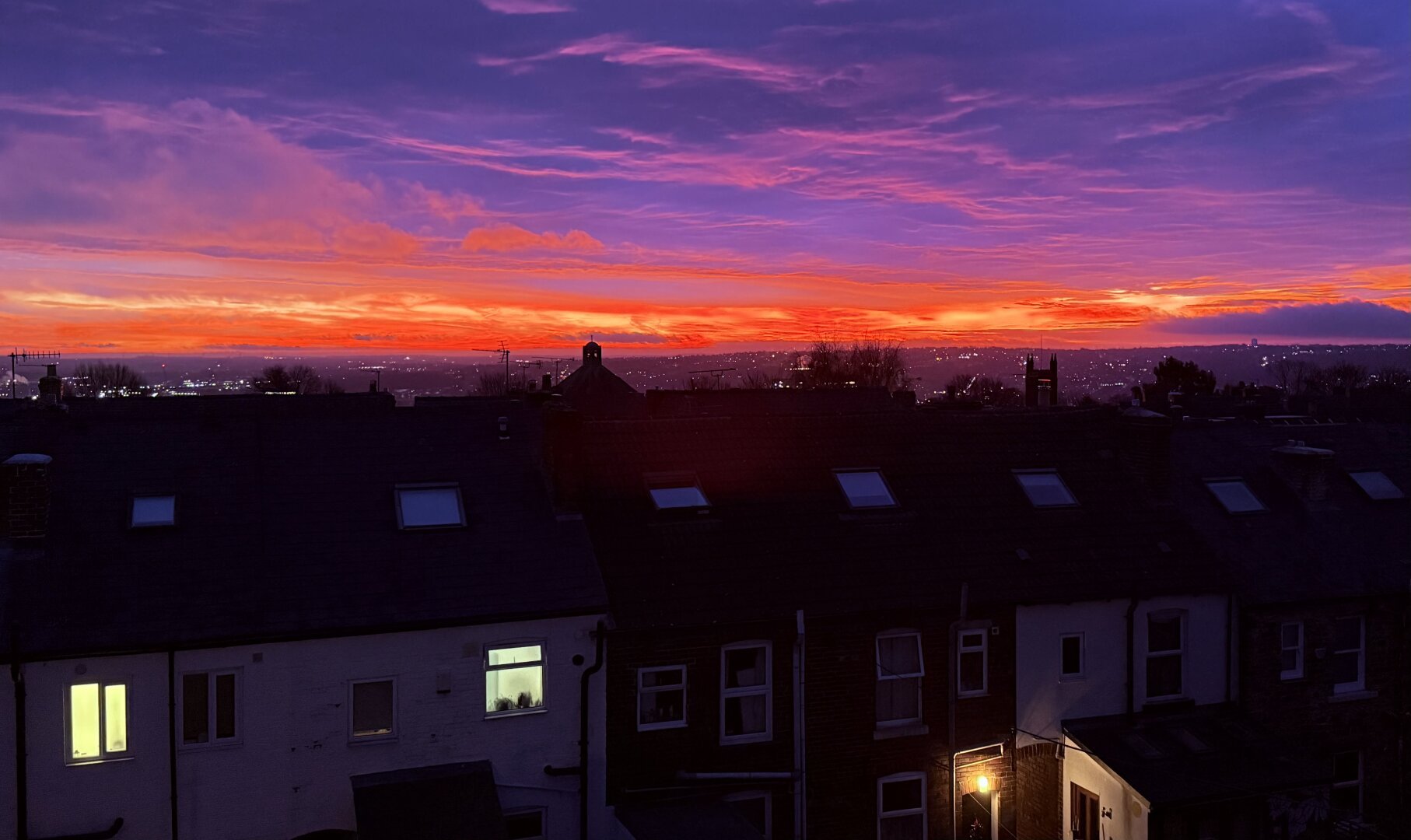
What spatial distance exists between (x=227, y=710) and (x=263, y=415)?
7.00 metres

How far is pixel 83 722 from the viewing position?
14688 millimetres

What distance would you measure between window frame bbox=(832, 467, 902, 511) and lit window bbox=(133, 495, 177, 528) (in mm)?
12237

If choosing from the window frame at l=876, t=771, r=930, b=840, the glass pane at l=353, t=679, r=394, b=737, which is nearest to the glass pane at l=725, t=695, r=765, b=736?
the window frame at l=876, t=771, r=930, b=840

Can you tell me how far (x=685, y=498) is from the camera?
20.0m

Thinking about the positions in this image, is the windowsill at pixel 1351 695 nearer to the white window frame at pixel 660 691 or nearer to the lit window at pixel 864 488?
the lit window at pixel 864 488

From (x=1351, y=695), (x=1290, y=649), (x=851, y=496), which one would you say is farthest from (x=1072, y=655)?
(x=1351, y=695)

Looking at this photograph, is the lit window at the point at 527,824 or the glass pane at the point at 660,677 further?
the glass pane at the point at 660,677

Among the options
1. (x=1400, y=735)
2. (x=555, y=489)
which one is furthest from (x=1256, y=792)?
(x=555, y=489)

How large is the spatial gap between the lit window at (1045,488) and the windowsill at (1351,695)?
6.32 meters

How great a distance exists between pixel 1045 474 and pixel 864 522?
4956 mm

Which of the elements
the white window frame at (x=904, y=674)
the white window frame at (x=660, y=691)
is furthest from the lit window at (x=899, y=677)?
the white window frame at (x=660, y=691)

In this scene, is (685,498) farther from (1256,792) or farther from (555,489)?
(1256,792)

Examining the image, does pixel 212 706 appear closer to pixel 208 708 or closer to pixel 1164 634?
pixel 208 708

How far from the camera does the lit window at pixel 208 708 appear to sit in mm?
15117
